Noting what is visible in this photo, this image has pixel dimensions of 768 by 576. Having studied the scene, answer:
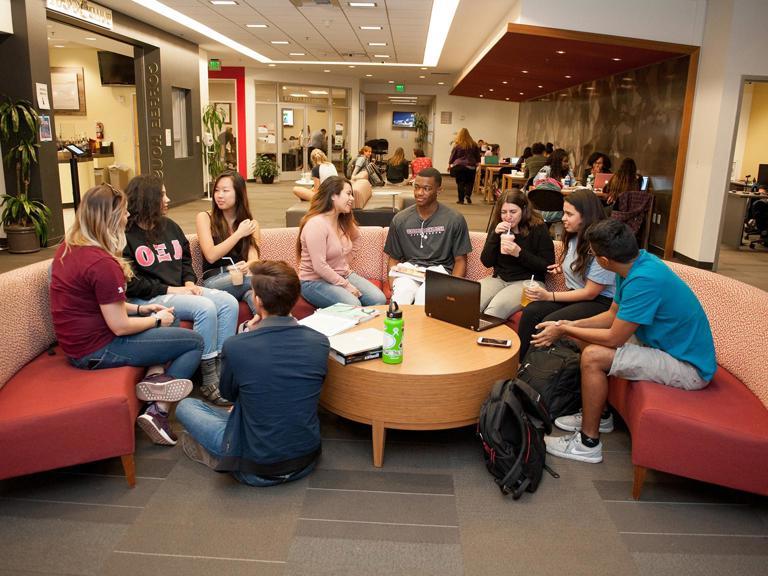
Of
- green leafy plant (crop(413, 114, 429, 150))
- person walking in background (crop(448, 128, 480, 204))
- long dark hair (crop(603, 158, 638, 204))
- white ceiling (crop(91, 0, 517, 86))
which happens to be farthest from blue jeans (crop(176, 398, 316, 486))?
green leafy plant (crop(413, 114, 429, 150))

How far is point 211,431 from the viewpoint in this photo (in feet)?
9.07

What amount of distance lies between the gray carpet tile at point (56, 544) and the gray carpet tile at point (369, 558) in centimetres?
71

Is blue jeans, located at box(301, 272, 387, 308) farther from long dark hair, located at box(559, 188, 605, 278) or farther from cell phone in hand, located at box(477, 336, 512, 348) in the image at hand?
long dark hair, located at box(559, 188, 605, 278)

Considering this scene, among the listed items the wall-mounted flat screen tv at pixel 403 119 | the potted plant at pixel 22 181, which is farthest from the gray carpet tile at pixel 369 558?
the wall-mounted flat screen tv at pixel 403 119

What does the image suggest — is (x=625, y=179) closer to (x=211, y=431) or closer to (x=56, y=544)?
(x=211, y=431)

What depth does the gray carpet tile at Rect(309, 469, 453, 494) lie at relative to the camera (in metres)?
2.78

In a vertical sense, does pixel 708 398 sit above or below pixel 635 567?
above

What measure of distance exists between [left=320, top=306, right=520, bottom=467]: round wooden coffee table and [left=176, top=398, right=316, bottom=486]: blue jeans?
34 cm

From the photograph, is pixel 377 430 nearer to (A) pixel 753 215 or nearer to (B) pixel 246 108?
(A) pixel 753 215

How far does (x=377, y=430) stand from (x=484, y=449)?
1.67 ft

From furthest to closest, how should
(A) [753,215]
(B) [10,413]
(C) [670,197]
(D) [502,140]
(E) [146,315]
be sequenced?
(D) [502,140] < (A) [753,215] < (C) [670,197] < (E) [146,315] < (B) [10,413]

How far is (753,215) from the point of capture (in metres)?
9.96

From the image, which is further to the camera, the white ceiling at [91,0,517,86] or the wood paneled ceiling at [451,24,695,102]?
the white ceiling at [91,0,517,86]

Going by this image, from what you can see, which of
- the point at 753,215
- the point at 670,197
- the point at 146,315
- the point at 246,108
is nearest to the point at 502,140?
the point at 246,108
